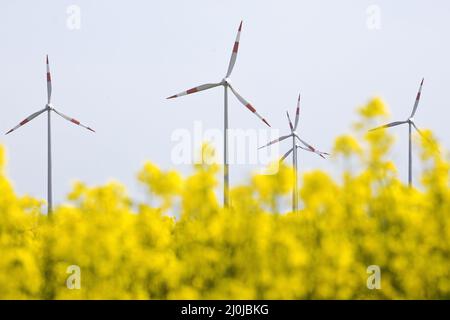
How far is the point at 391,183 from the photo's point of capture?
19.2m

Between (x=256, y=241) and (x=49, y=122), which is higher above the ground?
(x=49, y=122)

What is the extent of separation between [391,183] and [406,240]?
1.39 metres

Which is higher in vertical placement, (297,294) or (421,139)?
(421,139)

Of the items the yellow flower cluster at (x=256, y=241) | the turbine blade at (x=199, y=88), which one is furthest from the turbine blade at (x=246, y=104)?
the yellow flower cluster at (x=256, y=241)

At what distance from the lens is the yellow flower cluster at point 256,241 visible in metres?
16.0

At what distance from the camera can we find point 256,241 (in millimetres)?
15953

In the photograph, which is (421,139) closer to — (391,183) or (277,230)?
(391,183)

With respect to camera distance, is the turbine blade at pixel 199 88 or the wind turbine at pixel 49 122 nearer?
the turbine blade at pixel 199 88
